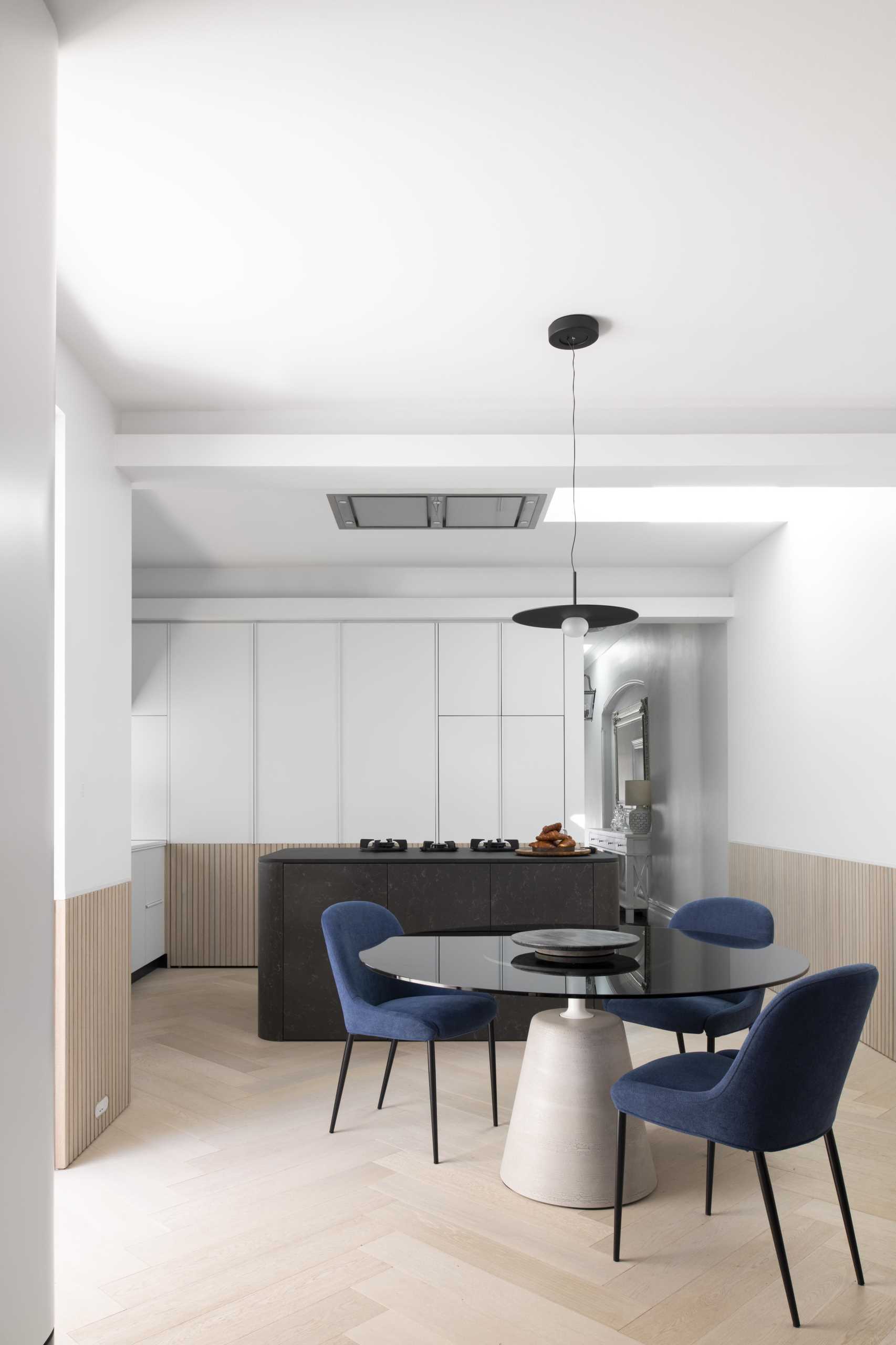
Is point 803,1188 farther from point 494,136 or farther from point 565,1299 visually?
point 494,136

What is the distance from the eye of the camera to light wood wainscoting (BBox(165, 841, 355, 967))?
707cm

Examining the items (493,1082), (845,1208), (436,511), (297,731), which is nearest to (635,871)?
(297,731)

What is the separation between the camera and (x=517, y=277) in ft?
10.3

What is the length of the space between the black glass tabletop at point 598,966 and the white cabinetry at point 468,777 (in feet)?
10.5

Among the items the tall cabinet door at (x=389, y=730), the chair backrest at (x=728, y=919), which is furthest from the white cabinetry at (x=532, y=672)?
the chair backrest at (x=728, y=919)

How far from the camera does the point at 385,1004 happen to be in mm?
3854

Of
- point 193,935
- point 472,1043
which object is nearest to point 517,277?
point 472,1043

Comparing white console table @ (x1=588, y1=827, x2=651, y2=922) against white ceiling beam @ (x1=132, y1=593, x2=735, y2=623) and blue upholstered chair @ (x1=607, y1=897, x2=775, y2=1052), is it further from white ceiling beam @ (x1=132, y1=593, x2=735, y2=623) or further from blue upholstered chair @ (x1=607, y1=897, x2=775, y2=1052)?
blue upholstered chair @ (x1=607, y1=897, x2=775, y2=1052)

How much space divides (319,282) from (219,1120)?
3.15 meters

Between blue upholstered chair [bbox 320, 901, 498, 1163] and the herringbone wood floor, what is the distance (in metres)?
0.24

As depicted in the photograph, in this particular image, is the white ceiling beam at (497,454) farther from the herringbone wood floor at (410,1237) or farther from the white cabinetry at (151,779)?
the white cabinetry at (151,779)

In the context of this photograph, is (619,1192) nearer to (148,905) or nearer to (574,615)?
(574,615)

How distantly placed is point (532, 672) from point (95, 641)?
388 centimetres

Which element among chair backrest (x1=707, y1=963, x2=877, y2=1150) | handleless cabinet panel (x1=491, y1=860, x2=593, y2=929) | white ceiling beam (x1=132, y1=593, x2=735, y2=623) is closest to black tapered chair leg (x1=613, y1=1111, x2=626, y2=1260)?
chair backrest (x1=707, y1=963, x2=877, y2=1150)
